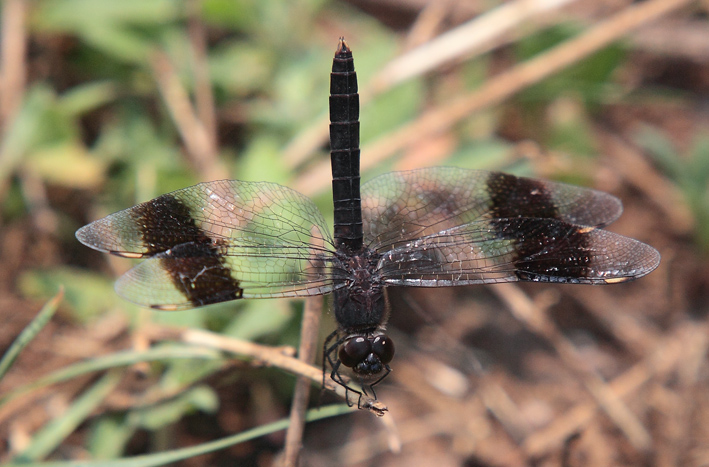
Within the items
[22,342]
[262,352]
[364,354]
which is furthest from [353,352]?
[22,342]

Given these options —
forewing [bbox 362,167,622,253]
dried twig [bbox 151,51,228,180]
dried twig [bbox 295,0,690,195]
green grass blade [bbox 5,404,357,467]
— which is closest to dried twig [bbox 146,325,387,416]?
green grass blade [bbox 5,404,357,467]

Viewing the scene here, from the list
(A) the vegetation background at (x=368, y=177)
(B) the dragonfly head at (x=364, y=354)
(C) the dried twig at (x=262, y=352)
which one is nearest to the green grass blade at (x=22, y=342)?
(A) the vegetation background at (x=368, y=177)

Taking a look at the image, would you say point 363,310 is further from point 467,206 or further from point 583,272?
point 583,272

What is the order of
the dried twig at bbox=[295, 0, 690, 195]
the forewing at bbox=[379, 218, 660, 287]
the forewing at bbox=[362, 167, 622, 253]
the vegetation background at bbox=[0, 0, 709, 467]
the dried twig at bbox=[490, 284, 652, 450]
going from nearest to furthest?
the forewing at bbox=[379, 218, 660, 287] < the forewing at bbox=[362, 167, 622, 253] < the vegetation background at bbox=[0, 0, 709, 467] < the dried twig at bbox=[490, 284, 652, 450] < the dried twig at bbox=[295, 0, 690, 195]

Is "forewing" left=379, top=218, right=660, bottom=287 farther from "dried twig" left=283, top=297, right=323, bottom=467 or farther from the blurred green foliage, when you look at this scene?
Answer: the blurred green foliage

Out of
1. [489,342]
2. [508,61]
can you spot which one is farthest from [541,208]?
[508,61]

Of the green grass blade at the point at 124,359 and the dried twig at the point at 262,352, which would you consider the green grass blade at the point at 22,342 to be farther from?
the dried twig at the point at 262,352

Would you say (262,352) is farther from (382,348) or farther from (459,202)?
(459,202)
